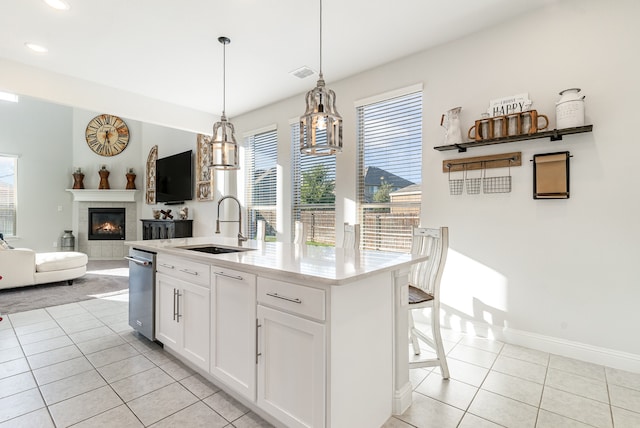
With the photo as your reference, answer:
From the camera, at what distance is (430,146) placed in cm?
322

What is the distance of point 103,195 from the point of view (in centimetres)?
771

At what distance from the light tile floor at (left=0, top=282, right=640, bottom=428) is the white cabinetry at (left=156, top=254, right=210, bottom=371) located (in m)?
0.19

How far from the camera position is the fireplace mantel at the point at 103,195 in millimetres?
7570

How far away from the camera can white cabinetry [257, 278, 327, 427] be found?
4.62 feet

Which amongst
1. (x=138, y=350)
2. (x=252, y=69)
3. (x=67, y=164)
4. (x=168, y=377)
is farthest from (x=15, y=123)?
(x=168, y=377)

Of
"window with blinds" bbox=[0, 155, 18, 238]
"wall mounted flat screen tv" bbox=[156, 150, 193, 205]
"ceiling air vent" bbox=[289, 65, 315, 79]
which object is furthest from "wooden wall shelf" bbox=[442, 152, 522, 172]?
"window with blinds" bbox=[0, 155, 18, 238]

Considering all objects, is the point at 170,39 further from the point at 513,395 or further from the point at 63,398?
the point at 513,395

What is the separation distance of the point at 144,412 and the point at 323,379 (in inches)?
46.9

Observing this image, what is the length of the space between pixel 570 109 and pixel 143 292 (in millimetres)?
3798

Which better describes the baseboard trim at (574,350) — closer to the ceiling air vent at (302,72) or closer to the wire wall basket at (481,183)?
the wire wall basket at (481,183)

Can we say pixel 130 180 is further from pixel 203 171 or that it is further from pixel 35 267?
pixel 35 267

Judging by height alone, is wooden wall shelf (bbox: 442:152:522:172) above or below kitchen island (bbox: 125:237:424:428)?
above

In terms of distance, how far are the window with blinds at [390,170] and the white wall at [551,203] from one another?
16 cm

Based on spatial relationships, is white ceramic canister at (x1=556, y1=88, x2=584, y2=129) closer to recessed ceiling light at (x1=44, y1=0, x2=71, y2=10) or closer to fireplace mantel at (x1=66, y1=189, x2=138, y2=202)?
recessed ceiling light at (x1=44, y1=0, x2=71, y2=10)
